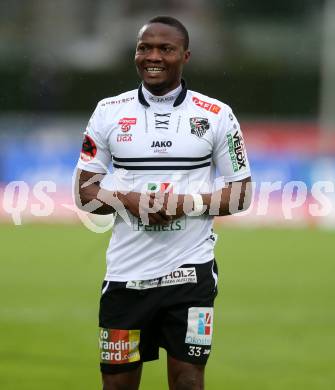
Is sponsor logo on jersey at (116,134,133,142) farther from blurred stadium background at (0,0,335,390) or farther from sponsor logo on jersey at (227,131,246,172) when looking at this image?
blurred stadium background at (0,0,335,390)

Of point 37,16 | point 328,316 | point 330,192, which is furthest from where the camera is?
point 37,16

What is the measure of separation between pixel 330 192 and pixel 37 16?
10638 millimetres

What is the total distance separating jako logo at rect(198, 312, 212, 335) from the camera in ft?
16.1

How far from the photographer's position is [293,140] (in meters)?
20.8

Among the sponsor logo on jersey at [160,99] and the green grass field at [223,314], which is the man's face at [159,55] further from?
the green grass field at [223,314]

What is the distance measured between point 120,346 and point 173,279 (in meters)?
0.42

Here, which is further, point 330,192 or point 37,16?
point 37,16

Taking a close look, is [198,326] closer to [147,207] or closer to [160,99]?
[147,207]

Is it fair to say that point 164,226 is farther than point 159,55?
Yes

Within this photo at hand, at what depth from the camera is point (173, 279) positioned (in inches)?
194

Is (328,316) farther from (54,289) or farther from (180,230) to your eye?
(180,230)

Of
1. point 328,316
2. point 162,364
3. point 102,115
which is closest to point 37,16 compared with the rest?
Result: point 328,316

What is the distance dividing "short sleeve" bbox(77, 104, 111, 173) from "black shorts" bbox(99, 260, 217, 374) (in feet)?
1.95
